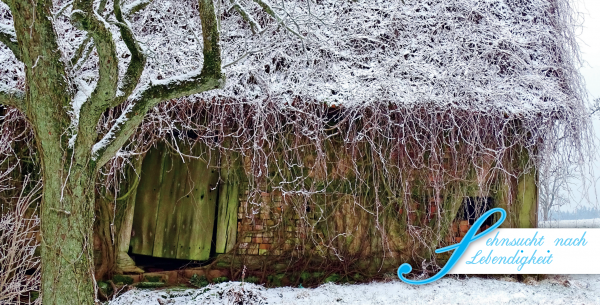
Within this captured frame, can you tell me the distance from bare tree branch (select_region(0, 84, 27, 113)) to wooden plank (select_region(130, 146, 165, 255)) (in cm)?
243

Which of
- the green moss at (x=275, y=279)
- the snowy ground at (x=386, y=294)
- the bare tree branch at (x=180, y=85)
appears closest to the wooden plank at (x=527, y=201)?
the snowy ground at (x=386, y=294)

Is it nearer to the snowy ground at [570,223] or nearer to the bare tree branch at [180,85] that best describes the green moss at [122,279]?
the bare tree branch at [180,85]

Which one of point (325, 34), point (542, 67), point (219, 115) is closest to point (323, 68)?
point (325, 34)

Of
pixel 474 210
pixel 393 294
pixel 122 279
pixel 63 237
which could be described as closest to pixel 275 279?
pixel 393 294

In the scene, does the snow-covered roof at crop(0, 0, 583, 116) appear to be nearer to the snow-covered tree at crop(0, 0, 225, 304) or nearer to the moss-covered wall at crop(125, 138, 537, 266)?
the moss-covered wall at crop(125, 138, 537, 266)

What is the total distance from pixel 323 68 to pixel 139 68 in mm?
2598

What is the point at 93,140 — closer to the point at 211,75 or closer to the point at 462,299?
the point at 211,75

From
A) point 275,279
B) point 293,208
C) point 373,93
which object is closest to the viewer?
point 373,93

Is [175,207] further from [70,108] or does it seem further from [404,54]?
[404,54]

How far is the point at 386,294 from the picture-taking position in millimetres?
5012

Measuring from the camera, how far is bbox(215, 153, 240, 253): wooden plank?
5.41 metres

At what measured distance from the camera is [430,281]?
522 cm

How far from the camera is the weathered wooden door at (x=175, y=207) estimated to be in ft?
17.7

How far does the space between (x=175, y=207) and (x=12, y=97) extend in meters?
2.68
